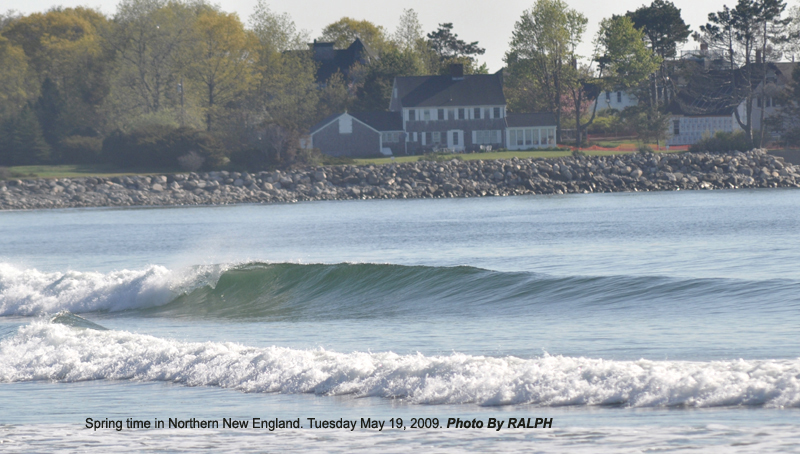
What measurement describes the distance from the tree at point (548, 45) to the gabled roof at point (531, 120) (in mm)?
3880

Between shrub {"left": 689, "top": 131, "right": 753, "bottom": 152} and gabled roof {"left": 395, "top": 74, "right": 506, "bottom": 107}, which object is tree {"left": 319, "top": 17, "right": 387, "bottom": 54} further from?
shrub {"left": 689, "top": 131, "right": 753, "bottom": 152}

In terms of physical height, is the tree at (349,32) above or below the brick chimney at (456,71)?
above

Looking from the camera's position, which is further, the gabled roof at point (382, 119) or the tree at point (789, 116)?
the gabled roof at point (382, 119)

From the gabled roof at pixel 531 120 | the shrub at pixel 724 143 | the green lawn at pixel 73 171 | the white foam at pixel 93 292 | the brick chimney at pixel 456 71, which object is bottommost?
the white foam at pixel 93 292

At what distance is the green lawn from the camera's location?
213ft

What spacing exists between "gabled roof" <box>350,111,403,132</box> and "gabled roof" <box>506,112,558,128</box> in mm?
8877

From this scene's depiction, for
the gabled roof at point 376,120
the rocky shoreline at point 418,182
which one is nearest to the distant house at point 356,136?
the gabled roof at point 376,120

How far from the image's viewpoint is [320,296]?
19.8 metres

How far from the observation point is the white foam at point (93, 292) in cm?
1983

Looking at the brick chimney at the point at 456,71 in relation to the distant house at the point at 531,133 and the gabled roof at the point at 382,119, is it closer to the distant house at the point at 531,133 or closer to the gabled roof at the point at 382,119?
the distant house at the point at 531,133

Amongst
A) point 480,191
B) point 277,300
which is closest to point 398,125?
point 480,191

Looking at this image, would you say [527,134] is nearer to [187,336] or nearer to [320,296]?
[320,296]

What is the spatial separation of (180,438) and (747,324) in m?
7.51

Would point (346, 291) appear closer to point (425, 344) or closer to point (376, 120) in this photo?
point (425, 344)
